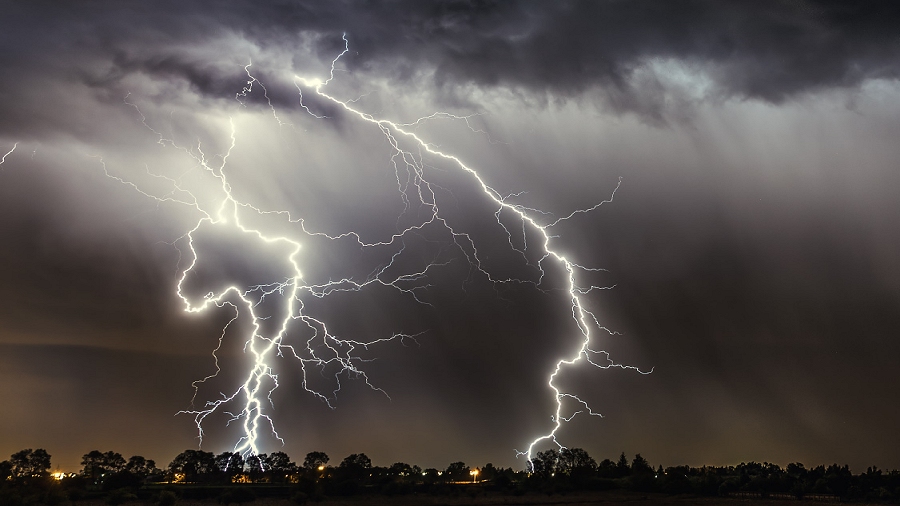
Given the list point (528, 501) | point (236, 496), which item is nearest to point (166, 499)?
point (236, 496)

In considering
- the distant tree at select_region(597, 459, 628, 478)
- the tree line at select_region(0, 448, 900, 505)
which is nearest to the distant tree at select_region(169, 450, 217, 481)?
the tree line at select_region(0, 448, 900, 505)

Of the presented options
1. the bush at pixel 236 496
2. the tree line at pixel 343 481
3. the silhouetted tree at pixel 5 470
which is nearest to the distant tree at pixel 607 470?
the tree line at pixel 343 481

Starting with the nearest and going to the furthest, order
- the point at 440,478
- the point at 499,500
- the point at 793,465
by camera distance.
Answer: the point at 499,500 → the point at 440,478 → the point at 793,465

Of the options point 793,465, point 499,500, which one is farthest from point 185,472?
point 793,465

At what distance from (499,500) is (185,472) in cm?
2556

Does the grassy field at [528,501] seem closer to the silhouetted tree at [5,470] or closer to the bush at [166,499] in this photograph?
the bush at [166,499]

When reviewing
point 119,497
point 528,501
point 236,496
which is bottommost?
point 528,501

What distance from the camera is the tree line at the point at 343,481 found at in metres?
40.4

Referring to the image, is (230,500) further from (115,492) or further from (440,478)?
(440,478)

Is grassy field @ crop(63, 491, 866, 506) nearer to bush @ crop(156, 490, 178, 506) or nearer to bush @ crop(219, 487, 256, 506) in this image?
bush @ crop(219, 487, 256, 506)

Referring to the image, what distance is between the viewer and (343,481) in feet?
145

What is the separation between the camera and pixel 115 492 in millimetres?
38344

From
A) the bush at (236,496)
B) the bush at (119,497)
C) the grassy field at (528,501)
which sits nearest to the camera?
the bush at (119,497)

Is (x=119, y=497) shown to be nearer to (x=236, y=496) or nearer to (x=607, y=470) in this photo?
(x=236, y=496)
